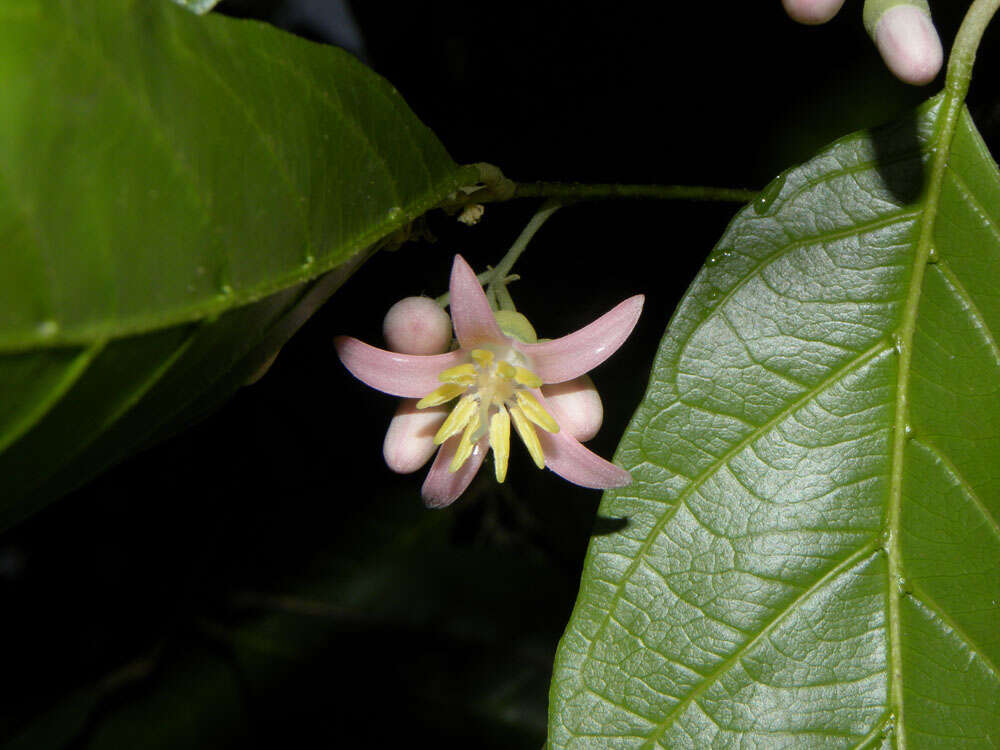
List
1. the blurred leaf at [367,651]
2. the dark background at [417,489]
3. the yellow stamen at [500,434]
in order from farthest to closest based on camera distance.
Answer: the blurred leaf at [367,651]
the dark background at [417,489]
the yellow stamen at [500,434]

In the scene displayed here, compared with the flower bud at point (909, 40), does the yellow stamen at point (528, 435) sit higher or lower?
lower

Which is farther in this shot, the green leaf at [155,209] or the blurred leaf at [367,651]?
the blurred leaf at [367,651]

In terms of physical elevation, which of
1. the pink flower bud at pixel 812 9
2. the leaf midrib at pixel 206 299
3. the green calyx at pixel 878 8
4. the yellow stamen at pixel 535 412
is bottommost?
the yellow stamen at pixel 535 412

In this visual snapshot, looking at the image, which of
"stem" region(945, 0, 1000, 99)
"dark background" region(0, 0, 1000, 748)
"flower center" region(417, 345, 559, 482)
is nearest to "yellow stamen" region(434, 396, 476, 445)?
"flower center" region(417, 345, 559, 482)

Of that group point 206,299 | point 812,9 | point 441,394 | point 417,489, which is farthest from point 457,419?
point 417,489

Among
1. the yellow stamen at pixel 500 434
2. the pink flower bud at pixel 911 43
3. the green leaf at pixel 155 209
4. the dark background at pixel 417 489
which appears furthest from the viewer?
the dark background at pixel 417 489

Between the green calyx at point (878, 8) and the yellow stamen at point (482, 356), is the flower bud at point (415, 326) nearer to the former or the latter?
the yellow stamen at point (482, 356)

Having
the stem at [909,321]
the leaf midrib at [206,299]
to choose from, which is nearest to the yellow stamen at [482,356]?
the leaf midrib at [206,299]
